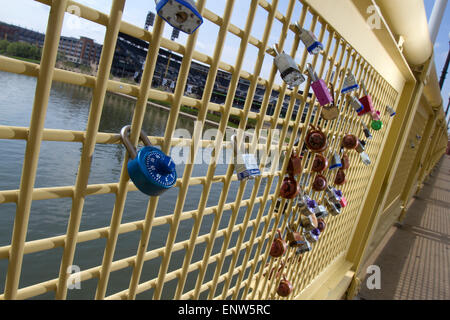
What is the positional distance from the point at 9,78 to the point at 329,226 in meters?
1.82

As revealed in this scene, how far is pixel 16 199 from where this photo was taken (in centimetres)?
45

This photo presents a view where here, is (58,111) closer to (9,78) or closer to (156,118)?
(9,78)

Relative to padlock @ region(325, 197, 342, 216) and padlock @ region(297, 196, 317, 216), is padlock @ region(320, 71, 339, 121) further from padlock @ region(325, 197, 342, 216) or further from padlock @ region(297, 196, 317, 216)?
padlock @ region(325, 197, 342, 216)

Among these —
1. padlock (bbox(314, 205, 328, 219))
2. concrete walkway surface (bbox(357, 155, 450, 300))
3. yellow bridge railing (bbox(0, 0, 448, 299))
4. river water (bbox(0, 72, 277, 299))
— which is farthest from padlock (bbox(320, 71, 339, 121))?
concrete walkway surface (bbox(357, 155, 450, 300))

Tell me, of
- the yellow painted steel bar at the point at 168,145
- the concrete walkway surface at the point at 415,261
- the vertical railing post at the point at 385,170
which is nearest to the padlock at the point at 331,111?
the yellow painted steel bar at the point at 168,145

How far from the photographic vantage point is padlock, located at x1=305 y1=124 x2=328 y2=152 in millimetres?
1163

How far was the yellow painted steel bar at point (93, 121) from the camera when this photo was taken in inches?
18.5

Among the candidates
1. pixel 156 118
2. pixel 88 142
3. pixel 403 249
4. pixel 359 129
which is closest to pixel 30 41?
pixel 88 142

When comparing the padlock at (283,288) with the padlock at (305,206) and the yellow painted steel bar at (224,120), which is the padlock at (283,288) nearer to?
the padlock at (305,206)

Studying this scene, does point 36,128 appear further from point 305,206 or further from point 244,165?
point 305,206

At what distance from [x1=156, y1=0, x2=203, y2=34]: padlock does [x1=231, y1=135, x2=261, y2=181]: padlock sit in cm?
34

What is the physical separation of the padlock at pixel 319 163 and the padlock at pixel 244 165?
62cm

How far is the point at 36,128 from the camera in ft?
1.41

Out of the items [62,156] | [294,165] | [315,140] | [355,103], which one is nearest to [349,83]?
[355,103]
